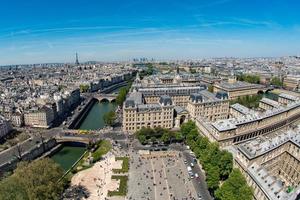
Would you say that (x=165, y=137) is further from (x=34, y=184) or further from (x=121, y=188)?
(x=34, y=184)

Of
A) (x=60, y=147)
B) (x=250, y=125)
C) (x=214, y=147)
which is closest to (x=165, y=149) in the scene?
(x=214, y=147)

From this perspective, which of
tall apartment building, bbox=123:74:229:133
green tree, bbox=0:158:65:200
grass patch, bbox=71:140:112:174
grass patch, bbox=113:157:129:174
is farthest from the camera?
tall apartment building, bbox=123:74:229:133

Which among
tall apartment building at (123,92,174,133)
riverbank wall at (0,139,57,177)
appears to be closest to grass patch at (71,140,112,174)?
tall apartment building at (123,92,174,133)

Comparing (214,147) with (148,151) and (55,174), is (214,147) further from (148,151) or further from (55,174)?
(55,174)

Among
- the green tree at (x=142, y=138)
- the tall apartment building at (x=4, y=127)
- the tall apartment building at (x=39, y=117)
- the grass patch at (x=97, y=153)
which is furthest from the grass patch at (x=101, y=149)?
the tall apartment building at (x=4, y=127)

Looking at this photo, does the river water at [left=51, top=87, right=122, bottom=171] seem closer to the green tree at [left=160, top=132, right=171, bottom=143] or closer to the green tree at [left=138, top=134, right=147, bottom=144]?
the green tree at [left=138, top=134, right=147, bottom=144]

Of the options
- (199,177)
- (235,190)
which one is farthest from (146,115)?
(235,190)
